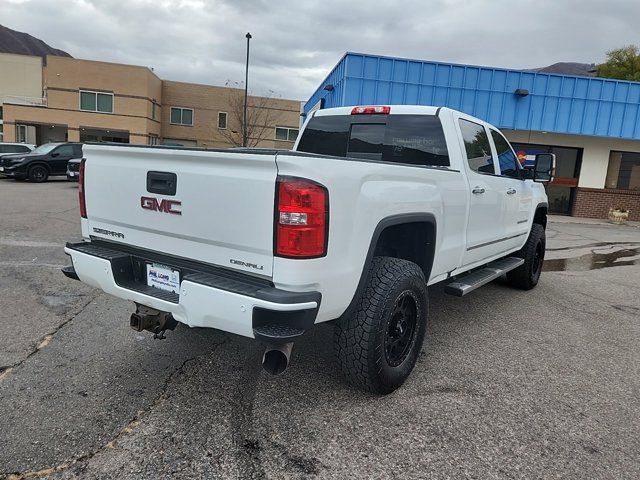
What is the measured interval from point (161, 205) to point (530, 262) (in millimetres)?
5017

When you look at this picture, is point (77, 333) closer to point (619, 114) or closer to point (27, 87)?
point (619, 114)

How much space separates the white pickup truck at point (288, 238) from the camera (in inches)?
99.6

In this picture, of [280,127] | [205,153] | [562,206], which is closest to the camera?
[205,153]

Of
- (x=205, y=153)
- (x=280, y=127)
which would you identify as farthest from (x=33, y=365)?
(x=280, y=127)

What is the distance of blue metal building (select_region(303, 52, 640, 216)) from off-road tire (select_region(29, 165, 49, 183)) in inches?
455

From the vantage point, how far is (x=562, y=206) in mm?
19438

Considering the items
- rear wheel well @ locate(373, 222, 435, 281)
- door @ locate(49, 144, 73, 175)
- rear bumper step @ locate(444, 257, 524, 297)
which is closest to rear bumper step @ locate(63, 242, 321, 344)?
rear wheel well @ locate(373, 222, 435, 281)

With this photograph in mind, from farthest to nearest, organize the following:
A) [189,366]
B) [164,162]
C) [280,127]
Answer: [280,127]
[189,366]
[164,162]

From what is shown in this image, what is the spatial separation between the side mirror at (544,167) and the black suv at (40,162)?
19.0 meters

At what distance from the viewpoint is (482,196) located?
4.42 m

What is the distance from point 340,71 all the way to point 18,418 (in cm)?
1488

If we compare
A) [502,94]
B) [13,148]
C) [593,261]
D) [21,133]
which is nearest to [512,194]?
[593,261]

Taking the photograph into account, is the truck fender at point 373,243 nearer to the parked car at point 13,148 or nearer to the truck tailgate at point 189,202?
the truck tailgate at point 189,202

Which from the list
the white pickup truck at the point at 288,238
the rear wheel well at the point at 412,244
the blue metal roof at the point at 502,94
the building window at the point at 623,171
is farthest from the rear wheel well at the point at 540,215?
the building window at the point at 623,171
